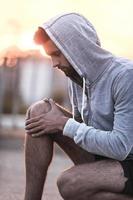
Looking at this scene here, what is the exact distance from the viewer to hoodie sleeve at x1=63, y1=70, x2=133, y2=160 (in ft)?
13.4

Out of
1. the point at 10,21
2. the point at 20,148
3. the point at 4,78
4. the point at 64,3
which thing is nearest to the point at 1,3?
the point at 10,21

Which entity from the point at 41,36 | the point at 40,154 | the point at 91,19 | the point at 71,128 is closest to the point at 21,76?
the point at 91,19

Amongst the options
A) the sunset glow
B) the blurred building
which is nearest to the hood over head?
the blurred building

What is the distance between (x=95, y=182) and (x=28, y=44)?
295 inches

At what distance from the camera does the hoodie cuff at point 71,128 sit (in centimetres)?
423

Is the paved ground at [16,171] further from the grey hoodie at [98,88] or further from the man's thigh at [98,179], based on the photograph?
the grey hoodie at [98,88]

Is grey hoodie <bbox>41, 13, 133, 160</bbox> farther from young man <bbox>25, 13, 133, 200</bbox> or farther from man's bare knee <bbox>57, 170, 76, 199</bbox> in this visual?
man's bare knee <bbox>57, 170, 76, 199</bbox>

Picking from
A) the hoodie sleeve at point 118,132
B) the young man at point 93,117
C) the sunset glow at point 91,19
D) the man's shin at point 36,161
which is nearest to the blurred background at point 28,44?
the sunset glow at point 91,19

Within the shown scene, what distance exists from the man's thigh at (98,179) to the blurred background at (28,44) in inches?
237

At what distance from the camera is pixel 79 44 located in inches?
167

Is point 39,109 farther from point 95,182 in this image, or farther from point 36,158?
point 95,182

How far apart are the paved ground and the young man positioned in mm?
1310

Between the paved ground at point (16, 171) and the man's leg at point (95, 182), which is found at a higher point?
the man's leg at point (95, 182)

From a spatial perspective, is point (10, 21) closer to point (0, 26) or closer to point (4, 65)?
point (0, 26)
